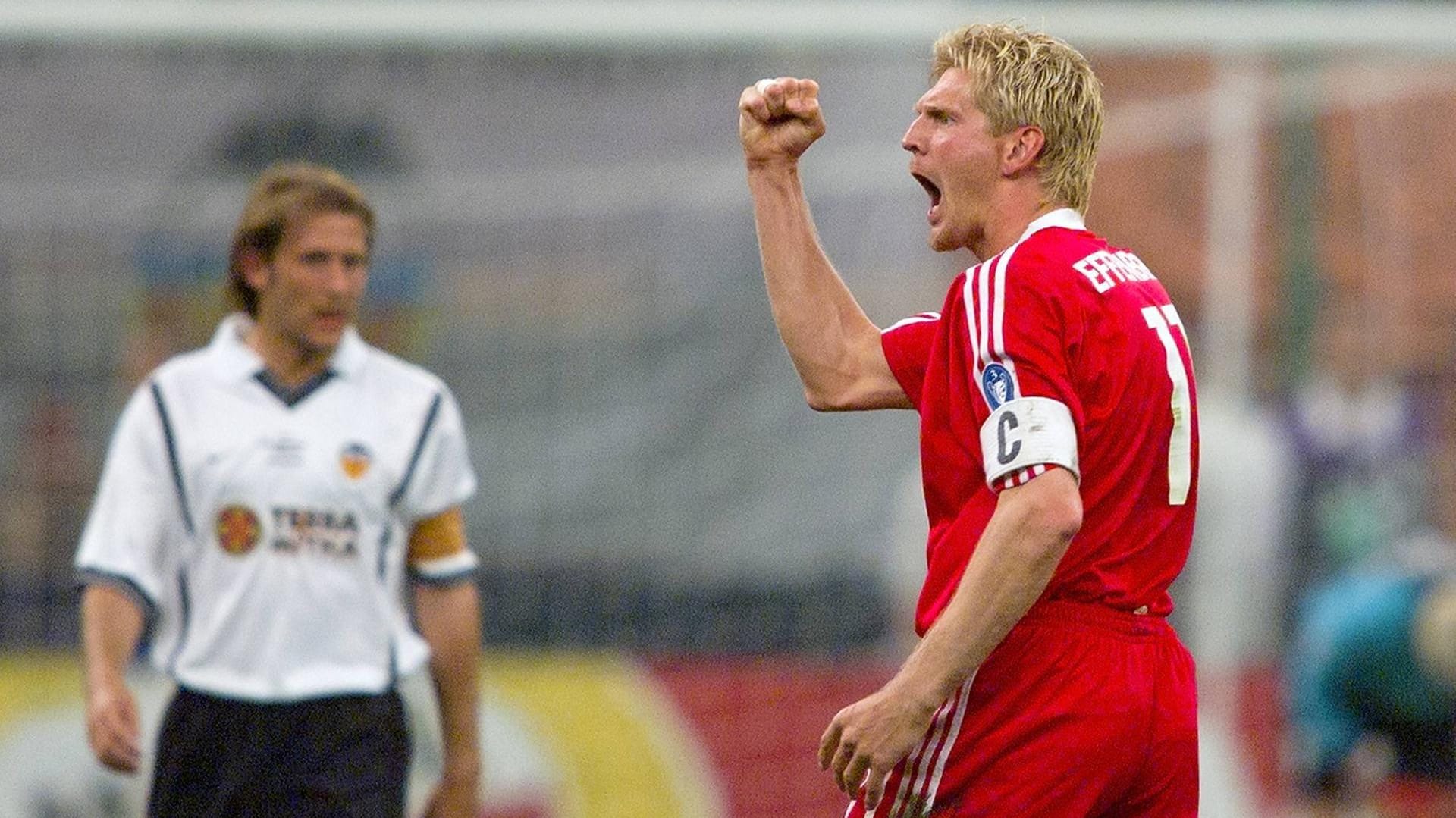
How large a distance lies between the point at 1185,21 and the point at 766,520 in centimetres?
252

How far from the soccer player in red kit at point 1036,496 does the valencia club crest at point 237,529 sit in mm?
1522

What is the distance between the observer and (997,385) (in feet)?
9.77

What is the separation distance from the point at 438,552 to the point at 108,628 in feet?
2.19

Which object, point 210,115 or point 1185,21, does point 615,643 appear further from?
point 1185,21

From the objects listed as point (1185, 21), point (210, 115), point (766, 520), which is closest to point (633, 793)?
point (766, 520)

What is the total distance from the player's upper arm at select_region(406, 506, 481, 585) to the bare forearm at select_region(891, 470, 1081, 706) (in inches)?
67.5

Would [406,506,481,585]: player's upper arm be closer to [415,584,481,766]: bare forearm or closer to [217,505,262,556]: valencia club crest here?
[415,584,481,766]: bare forearm

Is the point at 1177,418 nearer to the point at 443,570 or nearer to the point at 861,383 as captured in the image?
the point at 861,383

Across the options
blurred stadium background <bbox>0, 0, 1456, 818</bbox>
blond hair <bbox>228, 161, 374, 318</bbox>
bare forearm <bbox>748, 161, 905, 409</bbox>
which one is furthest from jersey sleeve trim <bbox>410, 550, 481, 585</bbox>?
blurred stadium background <bbox>0, 0, 1456, 818</bbox>

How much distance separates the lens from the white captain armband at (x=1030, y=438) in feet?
9.48

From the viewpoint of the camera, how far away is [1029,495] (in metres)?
2.87

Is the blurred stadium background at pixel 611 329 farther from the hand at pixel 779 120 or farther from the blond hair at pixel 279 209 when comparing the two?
the hand at pixel 779 120

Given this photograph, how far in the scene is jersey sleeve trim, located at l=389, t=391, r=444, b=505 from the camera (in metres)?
4.28

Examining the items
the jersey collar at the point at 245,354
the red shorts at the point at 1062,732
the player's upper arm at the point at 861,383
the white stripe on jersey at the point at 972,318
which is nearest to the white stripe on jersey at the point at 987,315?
the white stripe on jersey at the point at 972,318
